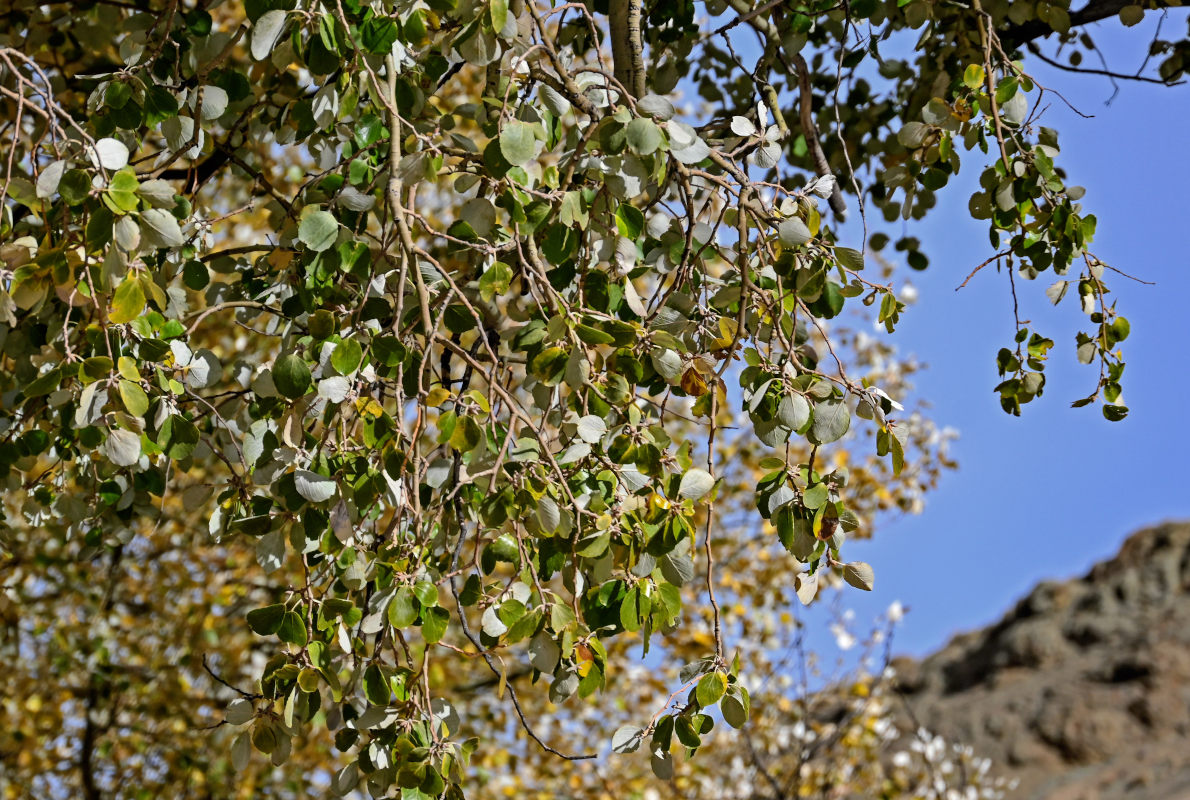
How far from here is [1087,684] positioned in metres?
11.8

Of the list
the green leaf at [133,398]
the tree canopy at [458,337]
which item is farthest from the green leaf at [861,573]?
the green leaf at [133,398]

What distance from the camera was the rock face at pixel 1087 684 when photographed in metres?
10.1

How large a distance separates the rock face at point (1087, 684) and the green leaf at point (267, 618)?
736 centimetres

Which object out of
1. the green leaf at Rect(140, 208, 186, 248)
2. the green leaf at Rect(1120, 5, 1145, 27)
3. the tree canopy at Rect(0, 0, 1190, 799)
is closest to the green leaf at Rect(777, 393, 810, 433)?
the tree canopy at Rect(0, 0, 1190, 799)

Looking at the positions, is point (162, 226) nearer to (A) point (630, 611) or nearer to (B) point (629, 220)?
(B) point (629, 220)

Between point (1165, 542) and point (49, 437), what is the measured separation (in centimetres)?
1584

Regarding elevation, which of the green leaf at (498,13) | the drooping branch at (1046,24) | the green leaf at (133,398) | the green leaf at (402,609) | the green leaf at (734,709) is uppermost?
the drooping branch at (1046,24)

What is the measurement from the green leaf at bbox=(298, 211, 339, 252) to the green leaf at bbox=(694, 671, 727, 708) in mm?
861

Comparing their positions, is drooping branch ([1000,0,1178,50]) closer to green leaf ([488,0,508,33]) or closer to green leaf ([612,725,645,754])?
green leaf ([488,0,508,33])

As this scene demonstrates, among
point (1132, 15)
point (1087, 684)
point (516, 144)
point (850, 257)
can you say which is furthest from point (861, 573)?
point (1087, 684)

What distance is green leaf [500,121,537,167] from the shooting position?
4.88 feet

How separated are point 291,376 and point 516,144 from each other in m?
0.47

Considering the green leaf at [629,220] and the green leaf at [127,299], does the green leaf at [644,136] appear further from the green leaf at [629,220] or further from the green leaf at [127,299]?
the green leaf at [127,299]

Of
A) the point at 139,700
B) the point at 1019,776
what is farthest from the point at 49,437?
the point at 1019,776
